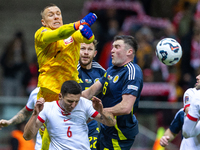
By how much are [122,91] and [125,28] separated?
7484 mm

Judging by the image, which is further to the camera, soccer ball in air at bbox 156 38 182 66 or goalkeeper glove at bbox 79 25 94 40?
soccer ball in air at bbox 156 38 182 66

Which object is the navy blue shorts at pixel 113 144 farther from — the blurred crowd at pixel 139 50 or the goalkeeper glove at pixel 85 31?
the blurred crowd at pixel 139 50

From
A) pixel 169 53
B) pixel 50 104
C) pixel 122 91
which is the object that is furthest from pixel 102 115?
pixel 169 53

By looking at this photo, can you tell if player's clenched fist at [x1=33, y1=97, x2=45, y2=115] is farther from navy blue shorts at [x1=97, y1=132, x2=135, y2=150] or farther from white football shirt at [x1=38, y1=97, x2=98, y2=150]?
navy blue shorts at [x1=97, y1=132, x2=135, y2=150]

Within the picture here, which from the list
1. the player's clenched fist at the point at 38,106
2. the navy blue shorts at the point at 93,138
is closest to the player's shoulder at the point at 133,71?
the player's clenched fist at the point at 38,106

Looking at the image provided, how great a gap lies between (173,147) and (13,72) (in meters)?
5.39

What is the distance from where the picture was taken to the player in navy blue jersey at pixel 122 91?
5.18 metres

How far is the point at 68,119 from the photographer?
196 inches

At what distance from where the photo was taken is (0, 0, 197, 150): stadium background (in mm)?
9633

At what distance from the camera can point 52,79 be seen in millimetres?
5418

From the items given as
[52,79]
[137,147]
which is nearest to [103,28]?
[137,147]

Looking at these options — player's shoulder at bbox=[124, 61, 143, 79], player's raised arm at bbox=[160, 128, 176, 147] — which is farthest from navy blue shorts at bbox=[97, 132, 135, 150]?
player's shoulder at bbox=[124, 61, 143, 79]

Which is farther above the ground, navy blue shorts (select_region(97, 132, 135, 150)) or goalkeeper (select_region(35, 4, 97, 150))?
goalkeeper (select_region(35, 4, 97, 150))

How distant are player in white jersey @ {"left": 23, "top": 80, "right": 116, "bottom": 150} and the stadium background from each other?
484cm
